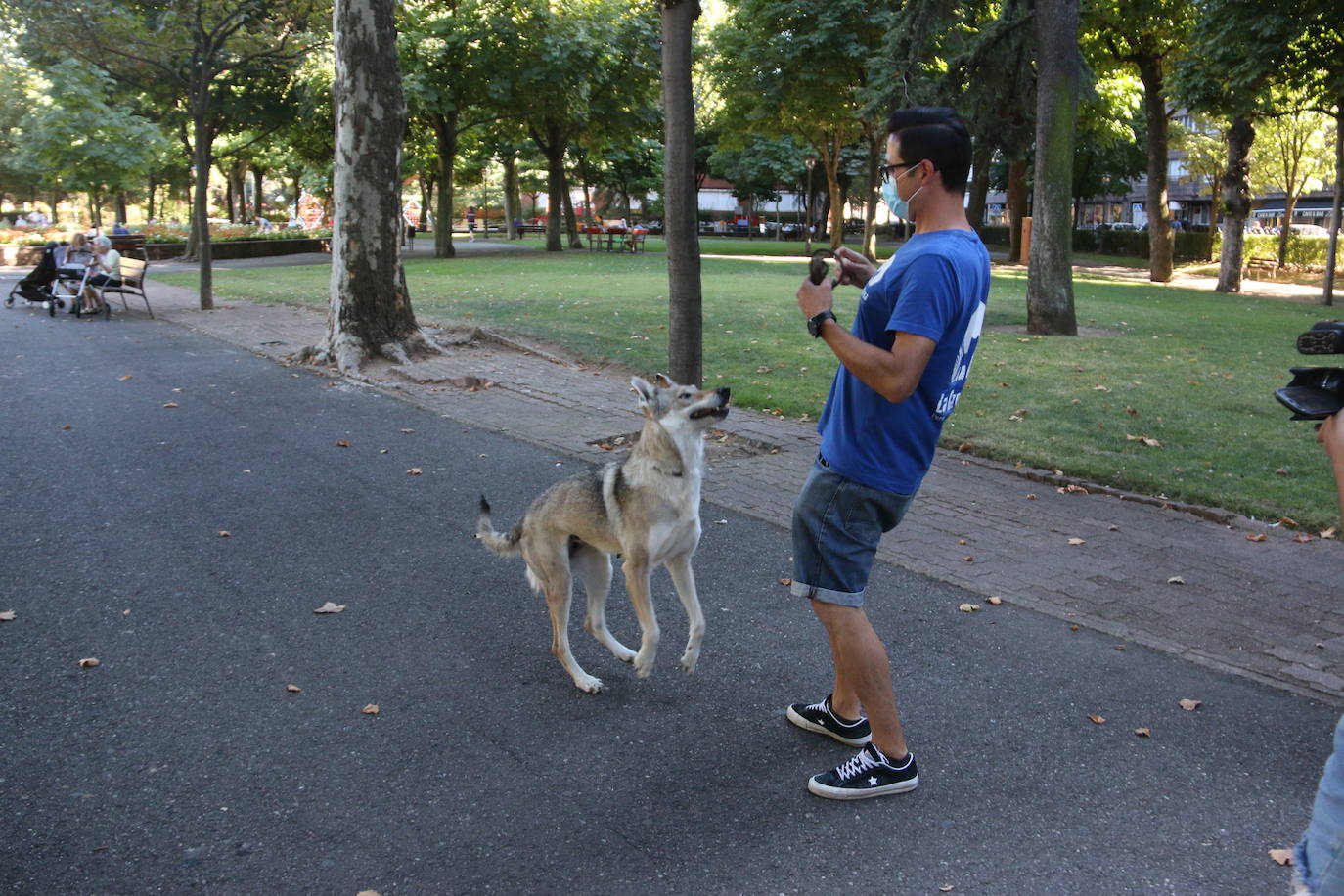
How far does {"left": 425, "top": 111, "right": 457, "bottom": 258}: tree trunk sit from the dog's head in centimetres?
3390

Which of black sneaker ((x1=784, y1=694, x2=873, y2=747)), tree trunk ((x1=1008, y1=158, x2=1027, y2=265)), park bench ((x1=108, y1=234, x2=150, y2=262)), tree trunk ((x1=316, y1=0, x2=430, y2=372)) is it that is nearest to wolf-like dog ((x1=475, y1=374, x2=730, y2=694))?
black sneaker ((x1=784, y1=694, x2=873, y2=747))

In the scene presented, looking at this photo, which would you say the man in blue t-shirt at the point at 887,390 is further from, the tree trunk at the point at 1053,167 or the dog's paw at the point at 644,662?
the tree trunk at the point at 1053,167

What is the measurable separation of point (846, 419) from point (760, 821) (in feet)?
4.62

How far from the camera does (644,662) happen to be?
4449 millimetres

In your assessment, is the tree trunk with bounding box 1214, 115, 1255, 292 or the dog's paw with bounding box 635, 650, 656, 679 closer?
the dog's paw with bounding box 635, 650, 656, 679

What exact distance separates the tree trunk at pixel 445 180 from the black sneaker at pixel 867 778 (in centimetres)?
3486

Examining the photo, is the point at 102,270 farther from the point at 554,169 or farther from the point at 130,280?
the point at 554,169

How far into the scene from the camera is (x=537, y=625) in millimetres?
5340

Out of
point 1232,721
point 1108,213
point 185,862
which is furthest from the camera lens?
point 1108,213

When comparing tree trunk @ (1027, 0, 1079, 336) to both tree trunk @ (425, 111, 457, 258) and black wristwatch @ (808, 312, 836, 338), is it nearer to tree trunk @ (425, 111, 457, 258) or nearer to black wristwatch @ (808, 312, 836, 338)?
black wristwatch @ (808, 312, 836, 338)

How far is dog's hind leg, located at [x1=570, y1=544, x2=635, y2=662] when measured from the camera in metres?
4.70

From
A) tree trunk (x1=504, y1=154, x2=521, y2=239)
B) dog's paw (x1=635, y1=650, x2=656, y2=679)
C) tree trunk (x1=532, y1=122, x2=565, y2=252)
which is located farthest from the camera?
tree trunk (x1=504, y1=154, x2=521, y2=239)

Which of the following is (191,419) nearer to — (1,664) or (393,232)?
(393,232)

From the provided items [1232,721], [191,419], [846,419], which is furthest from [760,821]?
[191,419]
